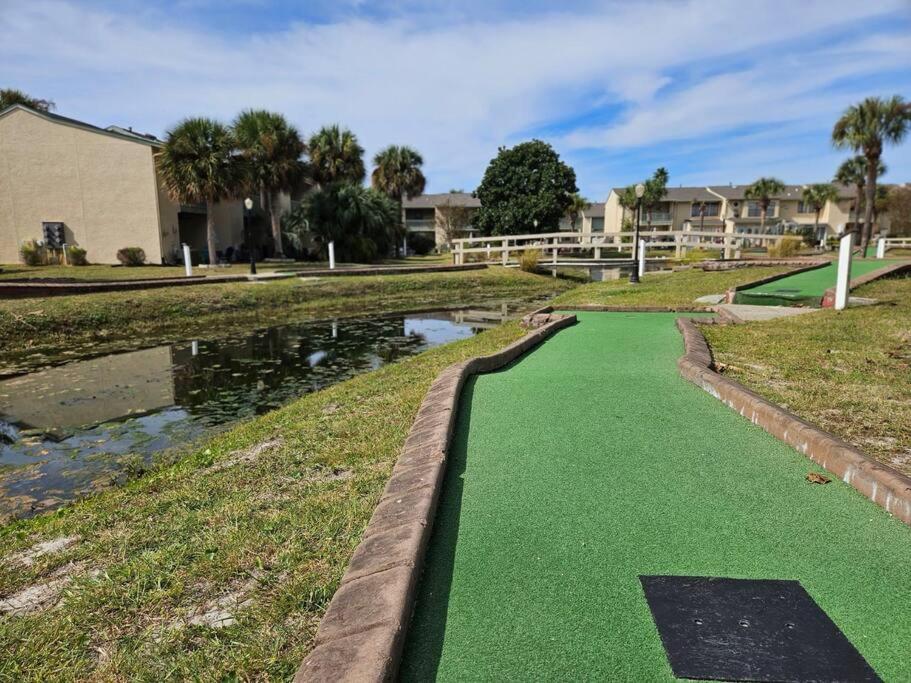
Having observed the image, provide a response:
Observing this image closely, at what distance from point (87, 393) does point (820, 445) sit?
8593mm

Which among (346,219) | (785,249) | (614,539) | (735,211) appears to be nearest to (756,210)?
(735,211)

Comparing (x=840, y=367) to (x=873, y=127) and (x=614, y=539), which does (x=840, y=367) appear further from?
(x=873, y=127)

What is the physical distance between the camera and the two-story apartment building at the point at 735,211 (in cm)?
5991

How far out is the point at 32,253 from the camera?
24.0 meters

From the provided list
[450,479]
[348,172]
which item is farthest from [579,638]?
[348,172]

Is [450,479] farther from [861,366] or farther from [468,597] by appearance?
[861,366]

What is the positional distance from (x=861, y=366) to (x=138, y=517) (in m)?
6.18

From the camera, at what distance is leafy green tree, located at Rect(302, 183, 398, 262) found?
32.2m

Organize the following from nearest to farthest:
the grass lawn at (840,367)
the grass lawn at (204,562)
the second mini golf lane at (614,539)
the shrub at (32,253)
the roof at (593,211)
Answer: the second mini golf lane at (614,539) < the grass lawn at (204,562) < the grass lawn at (840,367) < the shrub at (32,253) < the roof at (593,211)

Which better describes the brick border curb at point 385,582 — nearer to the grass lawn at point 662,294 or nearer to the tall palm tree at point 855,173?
the grass lawn at point 662,294

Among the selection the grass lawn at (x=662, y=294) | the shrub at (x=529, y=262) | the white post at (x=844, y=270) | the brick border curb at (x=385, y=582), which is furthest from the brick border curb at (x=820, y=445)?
the shrub at (x=529, y=262)

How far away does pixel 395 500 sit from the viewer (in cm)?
284

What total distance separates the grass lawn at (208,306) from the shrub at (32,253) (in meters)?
12.2

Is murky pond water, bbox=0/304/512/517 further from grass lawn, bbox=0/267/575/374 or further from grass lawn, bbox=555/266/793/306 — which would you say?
grass lawn, bbox=555/266/793/306
